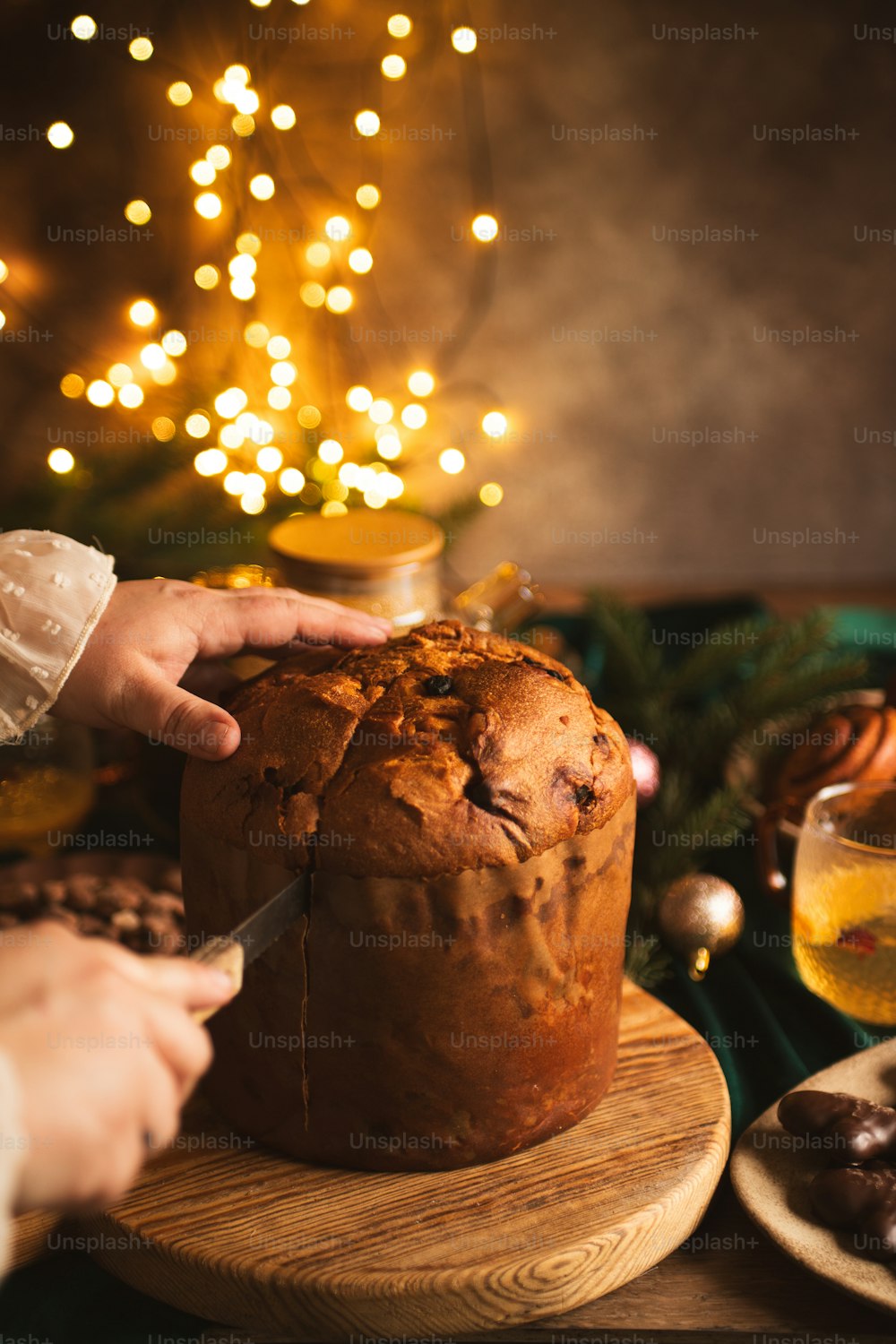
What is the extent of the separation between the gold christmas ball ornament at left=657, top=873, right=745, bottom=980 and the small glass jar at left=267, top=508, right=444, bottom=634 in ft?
1.42

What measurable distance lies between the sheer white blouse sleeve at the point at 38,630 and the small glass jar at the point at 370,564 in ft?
1.08

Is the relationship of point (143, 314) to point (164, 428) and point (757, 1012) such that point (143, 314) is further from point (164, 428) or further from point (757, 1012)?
point (757, 1012)

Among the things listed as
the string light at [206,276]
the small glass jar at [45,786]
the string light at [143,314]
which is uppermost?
the string light at [206,276]

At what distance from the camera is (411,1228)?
946 millimetres

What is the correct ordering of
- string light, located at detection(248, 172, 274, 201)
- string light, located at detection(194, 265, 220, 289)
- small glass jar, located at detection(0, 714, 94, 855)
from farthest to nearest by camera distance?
string light, located at detection(194, 265, 220, 289)
string light, located at detection(248, 172, 274, 201)
small glass jar, located at detection(0, 714, 94, 855)

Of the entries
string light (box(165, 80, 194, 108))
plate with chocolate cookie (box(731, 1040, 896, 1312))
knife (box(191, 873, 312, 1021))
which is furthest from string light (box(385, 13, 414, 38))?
plate with chocolate cookie (box(731, 1040, 896, 1312))

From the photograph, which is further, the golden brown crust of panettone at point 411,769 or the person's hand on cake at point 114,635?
the person's hand on cake at point 114,635

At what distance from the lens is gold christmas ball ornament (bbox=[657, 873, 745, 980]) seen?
131 centimetres

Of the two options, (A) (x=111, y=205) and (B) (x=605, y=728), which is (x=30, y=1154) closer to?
(B) (x=605, y=728)

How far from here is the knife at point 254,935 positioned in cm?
80

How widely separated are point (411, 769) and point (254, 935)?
A: 7.0 inches

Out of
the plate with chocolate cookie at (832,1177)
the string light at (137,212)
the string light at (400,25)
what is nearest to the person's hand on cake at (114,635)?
the plate with chocolate cookie at (832,1177)

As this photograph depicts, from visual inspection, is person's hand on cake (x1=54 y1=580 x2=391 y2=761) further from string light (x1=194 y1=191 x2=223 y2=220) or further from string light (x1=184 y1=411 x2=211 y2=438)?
string light (x1=194 y1=191 x2=223 y2=220)

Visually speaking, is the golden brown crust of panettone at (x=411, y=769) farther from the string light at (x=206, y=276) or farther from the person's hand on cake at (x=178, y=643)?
the string light at (x=206, y=276)
